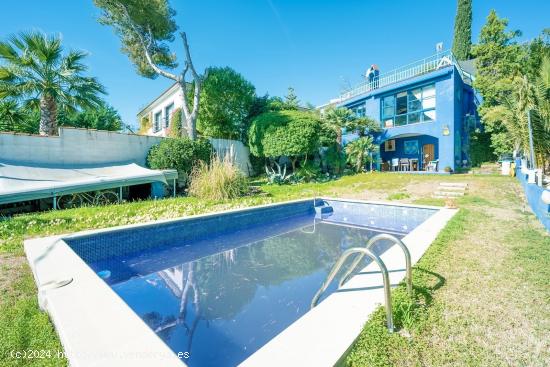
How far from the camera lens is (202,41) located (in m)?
17.1

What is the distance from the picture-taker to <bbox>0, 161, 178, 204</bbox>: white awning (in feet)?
26.7

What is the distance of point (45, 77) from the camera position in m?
11.4

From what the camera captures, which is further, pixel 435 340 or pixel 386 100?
pixel 386 100

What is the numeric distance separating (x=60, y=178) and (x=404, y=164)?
20.3 meters

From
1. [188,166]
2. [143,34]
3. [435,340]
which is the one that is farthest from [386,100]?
[435,340]

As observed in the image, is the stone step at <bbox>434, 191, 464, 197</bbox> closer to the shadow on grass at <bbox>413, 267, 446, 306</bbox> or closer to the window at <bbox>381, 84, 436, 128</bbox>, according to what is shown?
the window at <bbox>381, 84, 436, 128</bbox>

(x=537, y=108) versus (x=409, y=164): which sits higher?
(x=537, y=108)

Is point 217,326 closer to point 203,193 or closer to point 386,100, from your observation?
point 203,193

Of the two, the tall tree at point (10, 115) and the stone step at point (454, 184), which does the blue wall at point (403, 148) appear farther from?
the tall tree at point (10, 115)

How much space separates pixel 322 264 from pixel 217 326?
8.97 feet

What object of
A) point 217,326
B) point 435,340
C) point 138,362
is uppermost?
point 138,362

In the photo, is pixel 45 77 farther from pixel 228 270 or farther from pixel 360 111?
pixel 360 111

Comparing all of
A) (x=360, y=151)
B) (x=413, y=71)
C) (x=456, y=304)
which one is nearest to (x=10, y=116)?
(x=456, y=304)

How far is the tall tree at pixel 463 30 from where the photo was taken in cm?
3177
